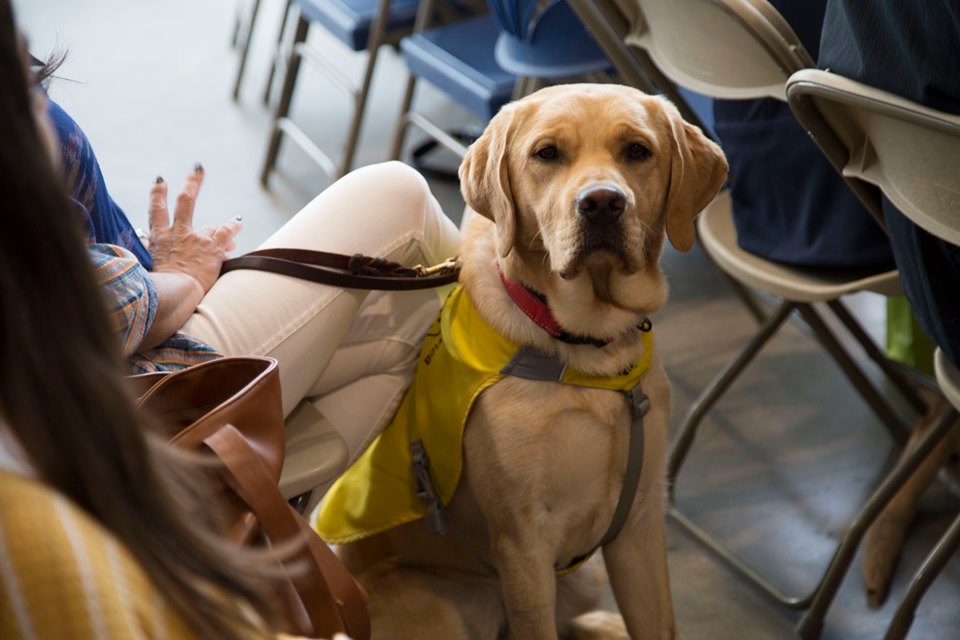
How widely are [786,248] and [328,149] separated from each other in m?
2.46

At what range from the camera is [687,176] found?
157 cm

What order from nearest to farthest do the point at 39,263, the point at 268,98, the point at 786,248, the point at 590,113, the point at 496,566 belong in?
the point at 39,263
the point at 590,113
the point at 496,566
the point at 786,248
the point at 268,98

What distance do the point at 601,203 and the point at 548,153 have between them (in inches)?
4.9

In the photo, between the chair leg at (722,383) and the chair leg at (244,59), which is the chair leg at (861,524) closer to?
the chair leg at (722,383)

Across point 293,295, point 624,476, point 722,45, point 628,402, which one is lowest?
point 624,476

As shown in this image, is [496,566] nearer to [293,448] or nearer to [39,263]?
[293,448]

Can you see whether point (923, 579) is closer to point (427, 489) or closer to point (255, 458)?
point (427, 489)

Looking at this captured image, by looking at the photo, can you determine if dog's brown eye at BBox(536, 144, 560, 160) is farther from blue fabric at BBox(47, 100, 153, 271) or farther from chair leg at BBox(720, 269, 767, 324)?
chair leg at BBox(720, 269, 767, 324)

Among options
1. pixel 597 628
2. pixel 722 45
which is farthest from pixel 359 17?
pixel 597 628

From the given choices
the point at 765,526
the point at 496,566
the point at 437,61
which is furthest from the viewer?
the point at 437,61

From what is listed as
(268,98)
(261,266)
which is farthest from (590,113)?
(268,98)

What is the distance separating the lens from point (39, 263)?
2.22 feet

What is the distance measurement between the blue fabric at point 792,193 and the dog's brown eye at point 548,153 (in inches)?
24.1

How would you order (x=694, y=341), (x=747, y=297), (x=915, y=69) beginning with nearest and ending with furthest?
(x=915, y=69) → (x=747, y=297) → (x=694, y=341)
